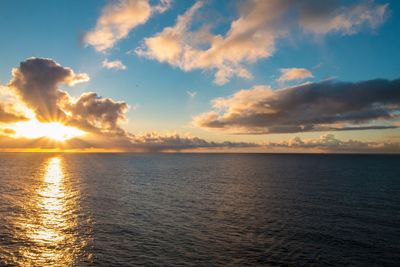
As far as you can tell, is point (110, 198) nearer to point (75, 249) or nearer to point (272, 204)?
point (75, 249)

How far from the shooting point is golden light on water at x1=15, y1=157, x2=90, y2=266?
37.5 meters

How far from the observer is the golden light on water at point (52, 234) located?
37.5m

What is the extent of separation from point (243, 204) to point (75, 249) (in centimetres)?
4347

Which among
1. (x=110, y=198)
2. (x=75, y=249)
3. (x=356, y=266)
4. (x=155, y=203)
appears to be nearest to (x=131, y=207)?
(x=155, y=203)

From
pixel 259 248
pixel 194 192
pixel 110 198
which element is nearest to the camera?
pixel 259 248

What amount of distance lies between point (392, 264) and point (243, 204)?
38.6m

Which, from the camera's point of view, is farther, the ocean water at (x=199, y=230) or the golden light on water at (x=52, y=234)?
the golden light on water at (x=52, y=234)

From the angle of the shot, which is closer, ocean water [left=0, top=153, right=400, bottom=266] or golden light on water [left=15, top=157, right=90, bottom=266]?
ocean water [left=0, top=153, right=400, bottom=266]

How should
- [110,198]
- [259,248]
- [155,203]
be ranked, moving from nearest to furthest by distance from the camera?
[259,248] < [155,203] < [110,198]

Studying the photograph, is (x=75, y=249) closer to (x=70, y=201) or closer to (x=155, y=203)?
A: (x=155, y=203)

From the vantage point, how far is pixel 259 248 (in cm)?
4019

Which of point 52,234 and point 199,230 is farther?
point 199,230

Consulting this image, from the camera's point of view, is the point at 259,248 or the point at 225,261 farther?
the point at 259,248

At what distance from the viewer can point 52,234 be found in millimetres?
46938
